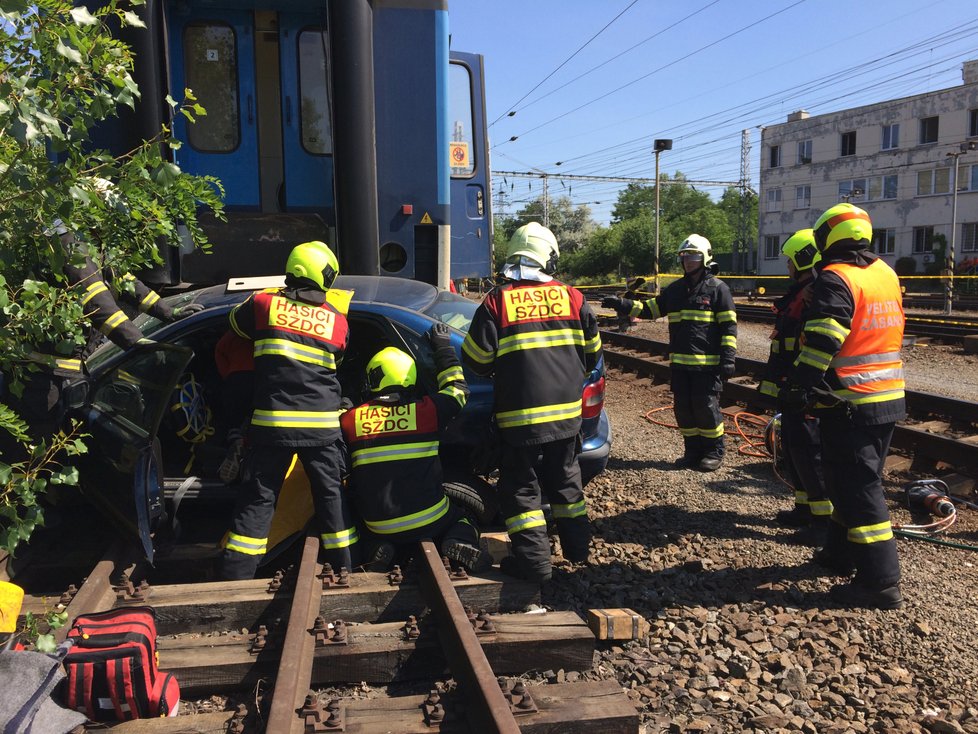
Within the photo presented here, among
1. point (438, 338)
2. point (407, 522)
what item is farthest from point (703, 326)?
point (407, 522)

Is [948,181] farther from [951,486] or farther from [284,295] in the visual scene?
[284,295]

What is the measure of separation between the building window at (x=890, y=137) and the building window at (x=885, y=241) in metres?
4.47

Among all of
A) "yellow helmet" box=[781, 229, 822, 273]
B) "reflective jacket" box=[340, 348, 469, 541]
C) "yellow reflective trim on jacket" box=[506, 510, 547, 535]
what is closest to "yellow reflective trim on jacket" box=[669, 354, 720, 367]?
"yellow helmet" box=[781, 229, 822, 273]

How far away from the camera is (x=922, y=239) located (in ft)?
135

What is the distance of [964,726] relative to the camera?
10.2ft

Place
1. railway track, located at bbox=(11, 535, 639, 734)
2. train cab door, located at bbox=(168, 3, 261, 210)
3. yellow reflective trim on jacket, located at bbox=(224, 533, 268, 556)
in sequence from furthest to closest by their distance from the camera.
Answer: train cab door, located at bbox=(168, 3, 261, 210)
yellow reflective trim on jacket, located at bbox=(224, 533, 268, 556)
railway track, located at bbox=(11, 535, 639, 734)

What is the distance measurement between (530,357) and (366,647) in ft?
5.81

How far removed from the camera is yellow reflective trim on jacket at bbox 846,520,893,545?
415 centimetres

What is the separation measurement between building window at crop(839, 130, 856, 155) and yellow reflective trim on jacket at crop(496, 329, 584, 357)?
153 feet

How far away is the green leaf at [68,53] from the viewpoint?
92.4 inches

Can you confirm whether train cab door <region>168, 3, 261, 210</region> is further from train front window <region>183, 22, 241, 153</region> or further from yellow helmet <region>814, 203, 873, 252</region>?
yellow helmet <region>814, 203, 873, 252</region>

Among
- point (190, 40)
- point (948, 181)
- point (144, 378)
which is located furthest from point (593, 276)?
point (144, 378)

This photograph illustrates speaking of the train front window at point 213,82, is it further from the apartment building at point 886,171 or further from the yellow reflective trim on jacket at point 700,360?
the apartment building at point 886,171

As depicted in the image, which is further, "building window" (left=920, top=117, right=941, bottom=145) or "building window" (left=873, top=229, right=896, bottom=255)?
"building window" (left=873, top=229, right=896, bottom=255)
